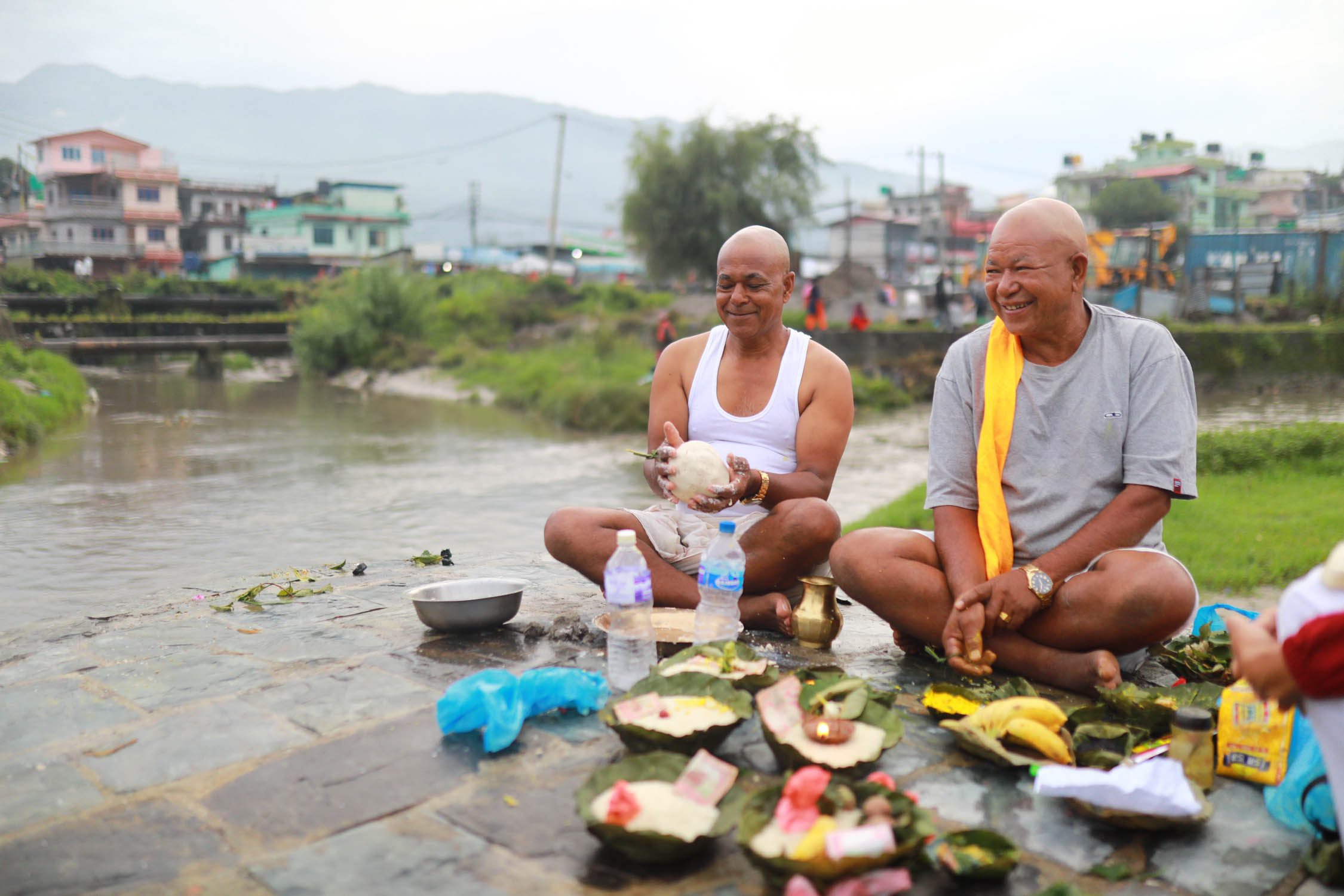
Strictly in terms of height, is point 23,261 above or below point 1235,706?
above

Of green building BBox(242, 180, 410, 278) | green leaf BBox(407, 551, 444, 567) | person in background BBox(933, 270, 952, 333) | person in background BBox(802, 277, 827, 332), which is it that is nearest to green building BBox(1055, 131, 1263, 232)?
person in background BBox(933, 270, 952, 333)

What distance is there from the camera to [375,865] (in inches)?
70.9

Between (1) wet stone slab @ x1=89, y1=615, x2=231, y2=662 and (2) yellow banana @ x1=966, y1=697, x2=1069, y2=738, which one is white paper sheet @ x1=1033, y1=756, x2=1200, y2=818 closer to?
(2) yellow banana @ x1=966, y1=697, x2=1069, y2=738

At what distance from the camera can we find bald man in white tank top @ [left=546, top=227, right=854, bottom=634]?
10.9ft

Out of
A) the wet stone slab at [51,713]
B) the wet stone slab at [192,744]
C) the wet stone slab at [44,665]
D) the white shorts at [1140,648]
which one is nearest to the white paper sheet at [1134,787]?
the white shorts at [1140,648]

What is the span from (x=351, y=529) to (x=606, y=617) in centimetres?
551

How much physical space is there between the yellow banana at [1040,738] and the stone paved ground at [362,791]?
0.28 ft

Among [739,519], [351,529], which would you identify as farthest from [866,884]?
[351,529]

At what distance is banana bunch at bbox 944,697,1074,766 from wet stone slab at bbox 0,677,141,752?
2247 millimetres

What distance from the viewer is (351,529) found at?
7949 millimetres

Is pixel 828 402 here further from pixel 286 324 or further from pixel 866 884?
pixel 286 324

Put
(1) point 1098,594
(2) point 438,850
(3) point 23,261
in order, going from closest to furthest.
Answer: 1. (2) point 438,850
2. (1) point 1098,594
3. (3) point 23,261

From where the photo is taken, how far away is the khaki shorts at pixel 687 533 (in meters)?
3.46

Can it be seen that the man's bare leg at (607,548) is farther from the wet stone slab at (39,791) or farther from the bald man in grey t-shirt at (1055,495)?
the wet stone slab at (39,791)
